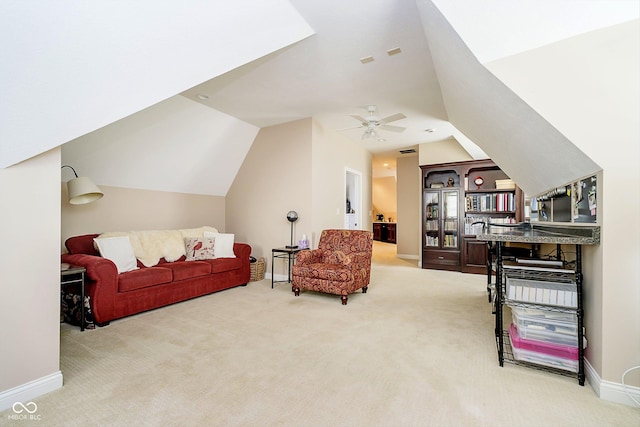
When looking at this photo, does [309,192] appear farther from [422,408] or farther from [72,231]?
[422,408]

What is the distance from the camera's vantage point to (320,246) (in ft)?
14.6

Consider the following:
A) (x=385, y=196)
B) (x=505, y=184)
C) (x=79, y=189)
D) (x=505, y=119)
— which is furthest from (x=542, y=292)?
(x=385, y=196)

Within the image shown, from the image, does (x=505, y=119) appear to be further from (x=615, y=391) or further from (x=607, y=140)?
(x=615, y=391)

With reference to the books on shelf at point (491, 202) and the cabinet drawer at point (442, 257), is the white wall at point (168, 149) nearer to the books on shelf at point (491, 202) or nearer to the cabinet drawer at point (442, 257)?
the cabinet drawer at point (442, 257)

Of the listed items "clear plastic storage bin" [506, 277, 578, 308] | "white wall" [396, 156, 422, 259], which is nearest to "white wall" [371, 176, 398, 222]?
"white wall" [396, 156, 422, 259]

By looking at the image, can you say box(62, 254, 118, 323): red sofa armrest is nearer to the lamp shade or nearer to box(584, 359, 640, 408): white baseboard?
the lamp shade

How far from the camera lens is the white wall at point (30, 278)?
5.54 feet

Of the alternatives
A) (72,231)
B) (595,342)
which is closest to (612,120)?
(595,342)

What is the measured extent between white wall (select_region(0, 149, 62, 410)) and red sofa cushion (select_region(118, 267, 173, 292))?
1.19 metres

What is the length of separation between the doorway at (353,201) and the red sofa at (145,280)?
101 inches

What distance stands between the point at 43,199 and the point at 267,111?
3.17 metres

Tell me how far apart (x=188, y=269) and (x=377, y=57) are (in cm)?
334

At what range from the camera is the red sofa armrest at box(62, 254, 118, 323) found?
286 centimetres

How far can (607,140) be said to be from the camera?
1687mm
